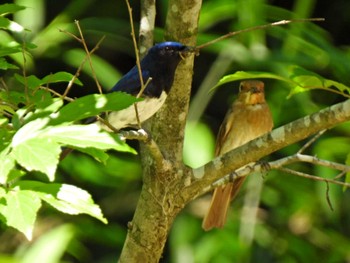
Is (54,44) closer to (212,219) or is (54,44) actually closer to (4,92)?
(212,219)

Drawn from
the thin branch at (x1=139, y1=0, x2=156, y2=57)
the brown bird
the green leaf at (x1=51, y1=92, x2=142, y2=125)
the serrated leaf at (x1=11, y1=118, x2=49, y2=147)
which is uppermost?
the brown bird

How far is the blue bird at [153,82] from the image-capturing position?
2.91m

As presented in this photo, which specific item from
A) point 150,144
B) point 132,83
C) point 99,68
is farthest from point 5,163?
point 99,68

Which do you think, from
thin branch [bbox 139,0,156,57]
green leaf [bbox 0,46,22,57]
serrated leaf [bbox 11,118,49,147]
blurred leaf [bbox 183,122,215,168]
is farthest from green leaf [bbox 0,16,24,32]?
blurred leaf [bbox 183,122,215,168]

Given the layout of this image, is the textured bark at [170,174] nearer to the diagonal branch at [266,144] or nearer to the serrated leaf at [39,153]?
the diagonal branch at [266,144]

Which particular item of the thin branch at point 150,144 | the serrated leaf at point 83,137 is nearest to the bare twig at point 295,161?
the thin branch at point 150,144

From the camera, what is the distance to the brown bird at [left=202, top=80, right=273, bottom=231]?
438cm

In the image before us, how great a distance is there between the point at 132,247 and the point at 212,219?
5.67ft

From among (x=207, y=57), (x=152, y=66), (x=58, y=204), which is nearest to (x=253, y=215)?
(x=207, y=57)

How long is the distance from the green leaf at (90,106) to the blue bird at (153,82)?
993 mm

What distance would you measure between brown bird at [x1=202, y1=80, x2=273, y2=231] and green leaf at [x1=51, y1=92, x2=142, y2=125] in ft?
8.48

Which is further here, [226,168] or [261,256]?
[261,256]

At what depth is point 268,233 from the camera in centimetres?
525

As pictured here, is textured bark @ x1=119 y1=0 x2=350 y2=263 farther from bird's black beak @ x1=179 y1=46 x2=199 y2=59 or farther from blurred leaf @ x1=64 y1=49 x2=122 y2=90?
blurred leaf @ x1=64 y1=49 x2=122 y2=90
